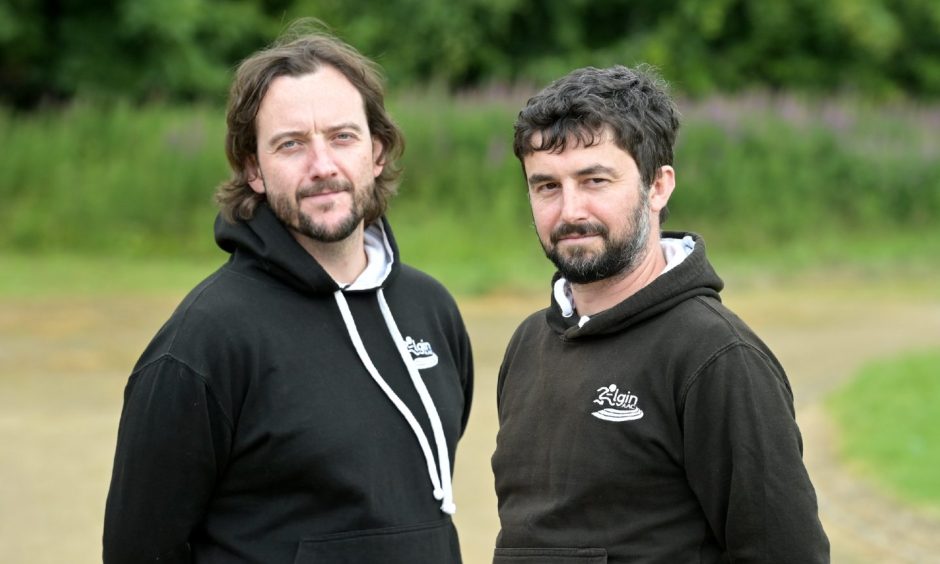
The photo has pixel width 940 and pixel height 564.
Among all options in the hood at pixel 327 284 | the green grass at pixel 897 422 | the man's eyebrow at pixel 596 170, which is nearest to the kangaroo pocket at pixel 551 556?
the hood at pixel 327 284

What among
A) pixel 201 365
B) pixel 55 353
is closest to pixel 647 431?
pixel 201 365

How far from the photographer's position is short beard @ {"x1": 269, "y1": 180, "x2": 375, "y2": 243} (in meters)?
3.13

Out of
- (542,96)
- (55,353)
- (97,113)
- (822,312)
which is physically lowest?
(542,96)

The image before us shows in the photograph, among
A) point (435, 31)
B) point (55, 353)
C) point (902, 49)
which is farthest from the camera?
point (902, 49)

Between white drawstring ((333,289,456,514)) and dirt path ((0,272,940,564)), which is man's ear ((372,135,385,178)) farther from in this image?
dirt path ((0,272,940,564))

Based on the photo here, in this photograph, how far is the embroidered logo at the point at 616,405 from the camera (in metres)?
2.62

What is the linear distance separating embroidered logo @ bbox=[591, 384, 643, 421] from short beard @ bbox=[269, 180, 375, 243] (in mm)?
782

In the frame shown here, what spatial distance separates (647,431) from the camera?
260 centimetres

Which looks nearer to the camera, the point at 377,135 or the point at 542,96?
the point at 542,96

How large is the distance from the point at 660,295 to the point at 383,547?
831 mm

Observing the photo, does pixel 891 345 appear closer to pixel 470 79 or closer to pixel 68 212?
pixel 68 212

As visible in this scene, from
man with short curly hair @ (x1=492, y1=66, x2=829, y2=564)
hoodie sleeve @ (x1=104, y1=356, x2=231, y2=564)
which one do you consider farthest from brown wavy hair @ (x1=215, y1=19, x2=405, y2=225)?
man with short curly hair @ (x1=492, y1=66, x2=829, y2=564)

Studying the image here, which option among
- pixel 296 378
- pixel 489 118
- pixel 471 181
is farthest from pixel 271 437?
pixel 489 118

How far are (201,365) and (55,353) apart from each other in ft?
28.4
